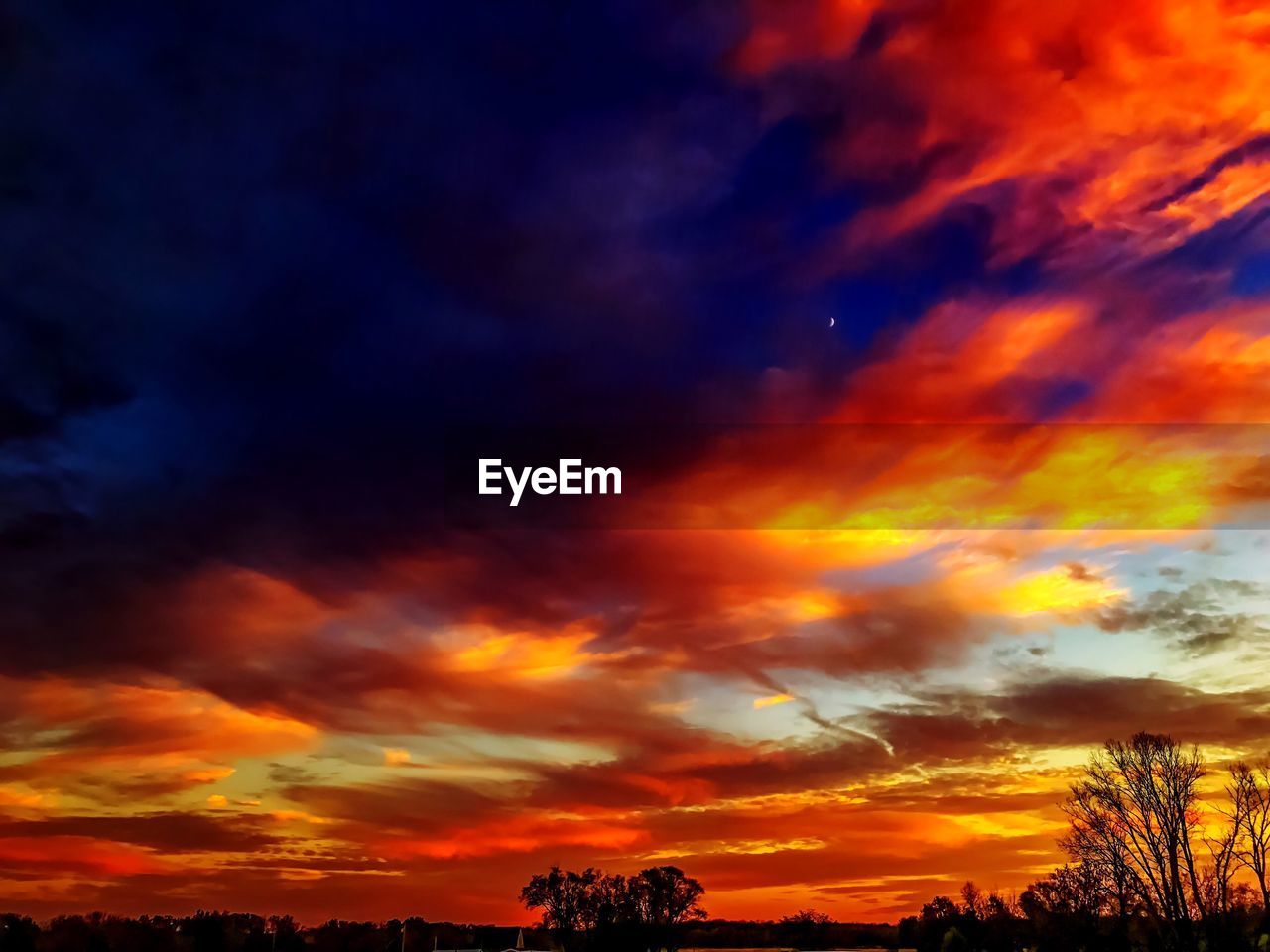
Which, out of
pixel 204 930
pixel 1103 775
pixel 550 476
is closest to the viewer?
pixel 550 476

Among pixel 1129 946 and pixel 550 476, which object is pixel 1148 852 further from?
pixel 550 476

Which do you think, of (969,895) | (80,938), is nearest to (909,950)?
(969,895)

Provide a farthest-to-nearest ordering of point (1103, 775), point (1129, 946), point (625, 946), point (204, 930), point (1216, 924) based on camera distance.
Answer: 1. point (204, 930)
2. point (625, 946)
3. point (1129, 946)
4. point (1103, 775)
5. point (1216, 924)

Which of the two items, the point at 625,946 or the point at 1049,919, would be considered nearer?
the point at 1049,919

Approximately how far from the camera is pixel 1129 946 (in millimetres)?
107875

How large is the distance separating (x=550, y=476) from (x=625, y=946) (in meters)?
148

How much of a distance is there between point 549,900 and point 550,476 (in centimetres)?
15172

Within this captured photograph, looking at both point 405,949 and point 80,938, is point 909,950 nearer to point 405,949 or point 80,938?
point 405,949

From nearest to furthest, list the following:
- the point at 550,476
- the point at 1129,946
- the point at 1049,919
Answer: the point at 550,476 → the point at 1129,946 → the point at 1049,919

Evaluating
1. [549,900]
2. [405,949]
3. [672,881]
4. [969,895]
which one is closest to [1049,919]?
[969,895]

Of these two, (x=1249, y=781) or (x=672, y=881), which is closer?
(x=1249, y=781)

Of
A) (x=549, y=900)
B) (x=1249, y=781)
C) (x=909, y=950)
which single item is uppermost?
(x=1249, y=781)

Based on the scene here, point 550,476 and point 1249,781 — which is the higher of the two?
point 550,476

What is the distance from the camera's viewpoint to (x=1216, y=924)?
74062mm
